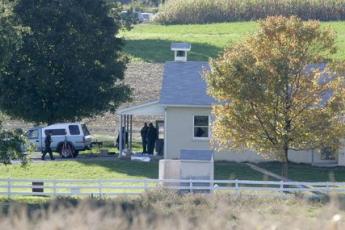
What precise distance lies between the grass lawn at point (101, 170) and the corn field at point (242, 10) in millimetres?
37199

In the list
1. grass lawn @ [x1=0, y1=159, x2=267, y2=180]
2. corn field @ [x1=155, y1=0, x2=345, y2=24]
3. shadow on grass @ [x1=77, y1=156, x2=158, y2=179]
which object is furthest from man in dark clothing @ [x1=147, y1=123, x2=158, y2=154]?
corn field @ [x1=155, y1=0, x2=345, y2=24]

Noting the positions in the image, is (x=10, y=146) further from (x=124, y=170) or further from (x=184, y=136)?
(x=184, y=136)

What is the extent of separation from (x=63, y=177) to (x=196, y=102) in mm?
7421

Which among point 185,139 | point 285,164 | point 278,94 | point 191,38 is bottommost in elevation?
point 285,164

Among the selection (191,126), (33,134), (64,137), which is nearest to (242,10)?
(33,134)

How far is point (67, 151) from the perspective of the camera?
4897 cm

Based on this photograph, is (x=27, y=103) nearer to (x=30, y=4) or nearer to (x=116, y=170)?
(x=30, y=4)

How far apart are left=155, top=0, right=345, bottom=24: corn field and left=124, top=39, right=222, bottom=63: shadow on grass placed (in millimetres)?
8281

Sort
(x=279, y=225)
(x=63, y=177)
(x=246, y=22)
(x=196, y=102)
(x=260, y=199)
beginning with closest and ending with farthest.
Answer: (x=279, y=225) → (x=260, y=199) → (x=63, y=177) → (x=196, y=102) → (x=246, y=22)

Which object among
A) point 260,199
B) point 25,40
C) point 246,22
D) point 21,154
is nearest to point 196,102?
point 25,40

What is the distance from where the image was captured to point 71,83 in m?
48.4

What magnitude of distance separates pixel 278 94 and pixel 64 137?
15.2 meters

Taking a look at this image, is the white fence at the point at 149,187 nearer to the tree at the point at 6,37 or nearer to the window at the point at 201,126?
the tree at the point at 6,37

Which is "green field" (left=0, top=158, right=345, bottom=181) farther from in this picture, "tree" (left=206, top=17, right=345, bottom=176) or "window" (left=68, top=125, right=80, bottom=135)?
"window" (left=68, top=125, right=80, bottom=135)
